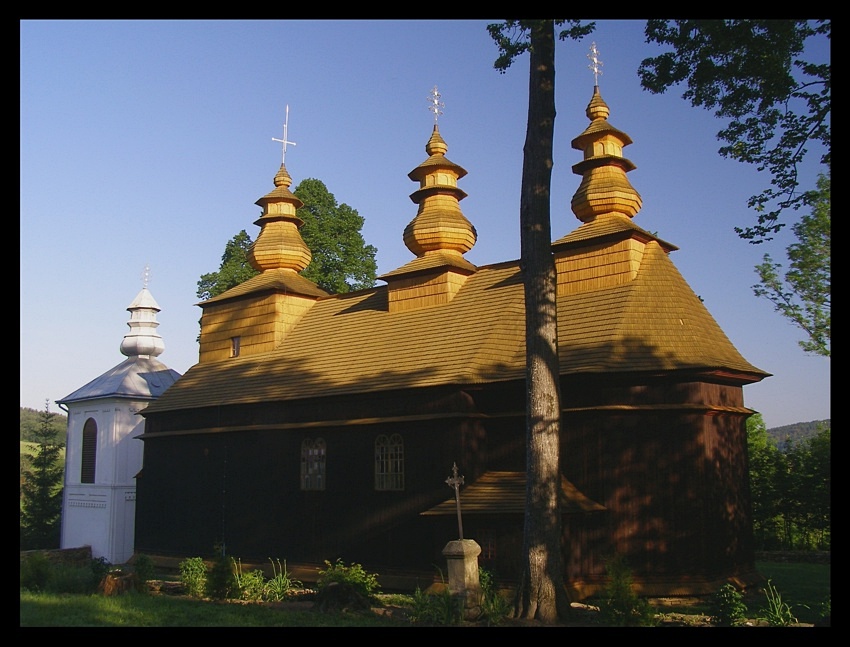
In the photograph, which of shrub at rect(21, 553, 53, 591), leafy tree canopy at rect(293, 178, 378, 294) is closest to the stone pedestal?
shrub at rect(21, 553, 53, 591)

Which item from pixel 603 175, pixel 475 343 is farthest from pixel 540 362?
pixel 603 175

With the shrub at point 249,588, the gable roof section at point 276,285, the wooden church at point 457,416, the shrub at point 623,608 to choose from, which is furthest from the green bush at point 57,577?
the gable roof section at point 276,285

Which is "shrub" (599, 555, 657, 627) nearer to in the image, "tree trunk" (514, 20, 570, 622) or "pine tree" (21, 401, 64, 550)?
"tree trunk" (514, 20, 570, 622)

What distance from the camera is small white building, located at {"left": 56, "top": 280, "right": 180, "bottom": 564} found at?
27.3 metres

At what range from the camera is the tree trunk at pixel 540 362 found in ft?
39.1

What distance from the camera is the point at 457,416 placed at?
1747 cm

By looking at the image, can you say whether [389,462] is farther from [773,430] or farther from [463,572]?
[773,430]

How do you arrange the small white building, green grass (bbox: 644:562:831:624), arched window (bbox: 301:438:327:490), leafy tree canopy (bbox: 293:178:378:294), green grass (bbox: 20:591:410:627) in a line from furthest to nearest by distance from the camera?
leafy tree canopy (bbox: 293:178:378:294) < the small white building < arched window (bbox: 301:438:327:490) < green grass (bbox: 644:562:831:624) < green grass (bbox: 20:591:410:627)

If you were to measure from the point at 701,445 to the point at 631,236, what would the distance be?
16.8 ft

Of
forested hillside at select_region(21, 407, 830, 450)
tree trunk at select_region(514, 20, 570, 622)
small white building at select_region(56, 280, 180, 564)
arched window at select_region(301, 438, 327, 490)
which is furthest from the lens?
forested hillside at select_region(21, 407, 830, 450)

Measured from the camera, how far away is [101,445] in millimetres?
28375

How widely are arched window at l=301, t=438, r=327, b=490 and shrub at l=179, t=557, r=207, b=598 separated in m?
3.90
